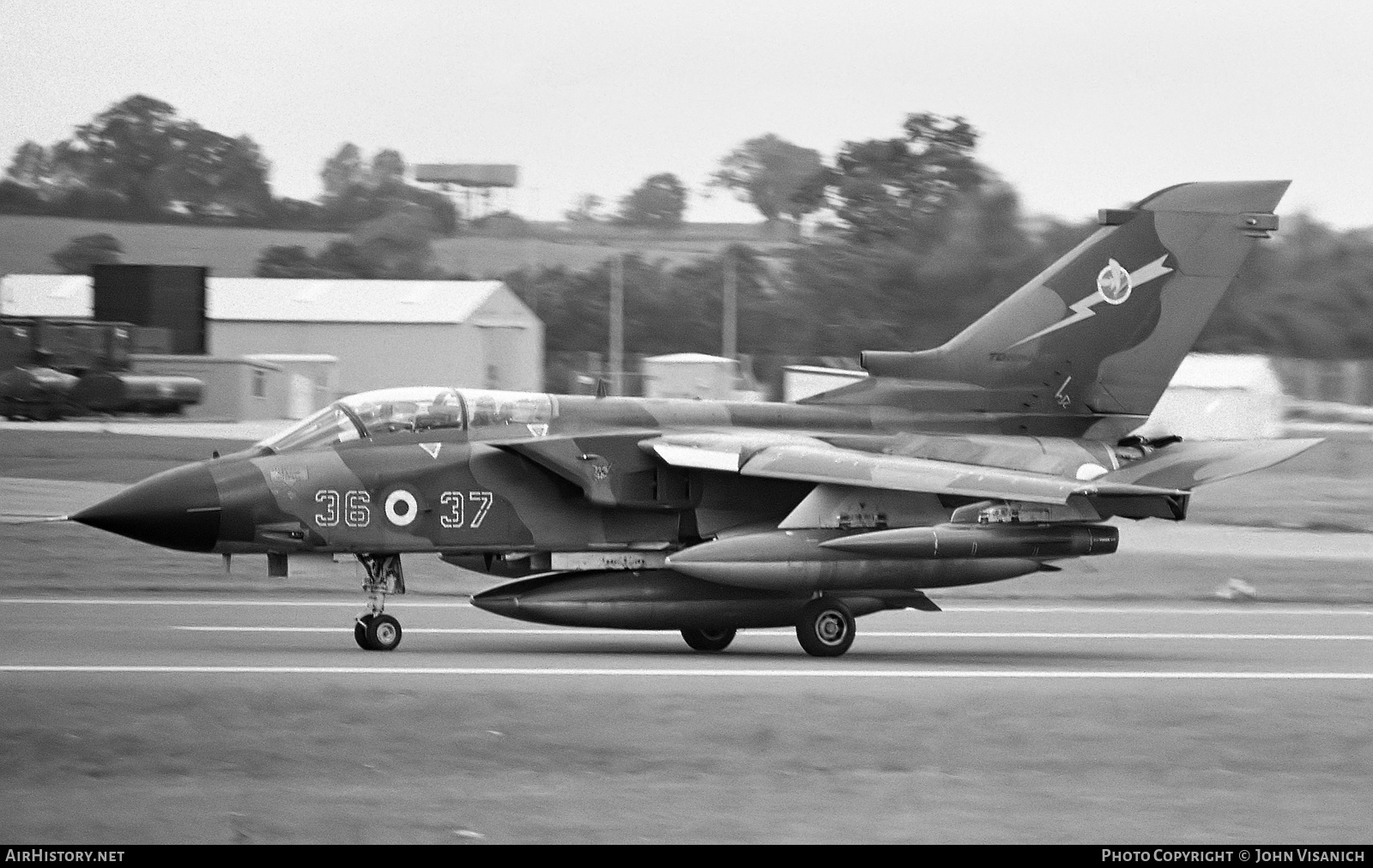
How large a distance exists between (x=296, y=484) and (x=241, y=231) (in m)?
46.4

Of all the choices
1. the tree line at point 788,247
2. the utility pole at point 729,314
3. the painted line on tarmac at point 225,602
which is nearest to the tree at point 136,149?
the tree line at point 788,247

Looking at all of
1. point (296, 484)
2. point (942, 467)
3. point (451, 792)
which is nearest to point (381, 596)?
point (296, 484)

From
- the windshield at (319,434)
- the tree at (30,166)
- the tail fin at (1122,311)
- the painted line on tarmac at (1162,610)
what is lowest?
the painted line on tarmac at (1162,610)

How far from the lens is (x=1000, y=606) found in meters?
18.6

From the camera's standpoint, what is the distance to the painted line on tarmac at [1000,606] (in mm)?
16719

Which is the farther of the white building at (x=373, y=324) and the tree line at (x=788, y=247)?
the white building at (x=373, y=324)

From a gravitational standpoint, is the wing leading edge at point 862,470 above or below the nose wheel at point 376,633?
above

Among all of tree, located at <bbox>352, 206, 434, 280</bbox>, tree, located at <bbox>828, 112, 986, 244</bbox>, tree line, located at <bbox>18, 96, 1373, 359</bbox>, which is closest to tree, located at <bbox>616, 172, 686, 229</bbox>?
tree line, located at <bbox>18, 96, 1373, 359</bbox>

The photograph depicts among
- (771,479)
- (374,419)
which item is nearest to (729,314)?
(771,479)

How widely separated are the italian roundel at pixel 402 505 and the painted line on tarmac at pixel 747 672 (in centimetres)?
177

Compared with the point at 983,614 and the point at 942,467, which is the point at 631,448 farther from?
the point at 983,614

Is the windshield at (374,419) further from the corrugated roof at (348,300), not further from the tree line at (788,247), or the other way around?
the corrugated roof at (348,300)

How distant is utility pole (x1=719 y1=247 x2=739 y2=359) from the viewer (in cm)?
Answer: 4844

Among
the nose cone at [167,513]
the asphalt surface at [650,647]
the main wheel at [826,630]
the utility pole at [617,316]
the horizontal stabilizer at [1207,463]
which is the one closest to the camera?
the asphalt surface at [650,647]
